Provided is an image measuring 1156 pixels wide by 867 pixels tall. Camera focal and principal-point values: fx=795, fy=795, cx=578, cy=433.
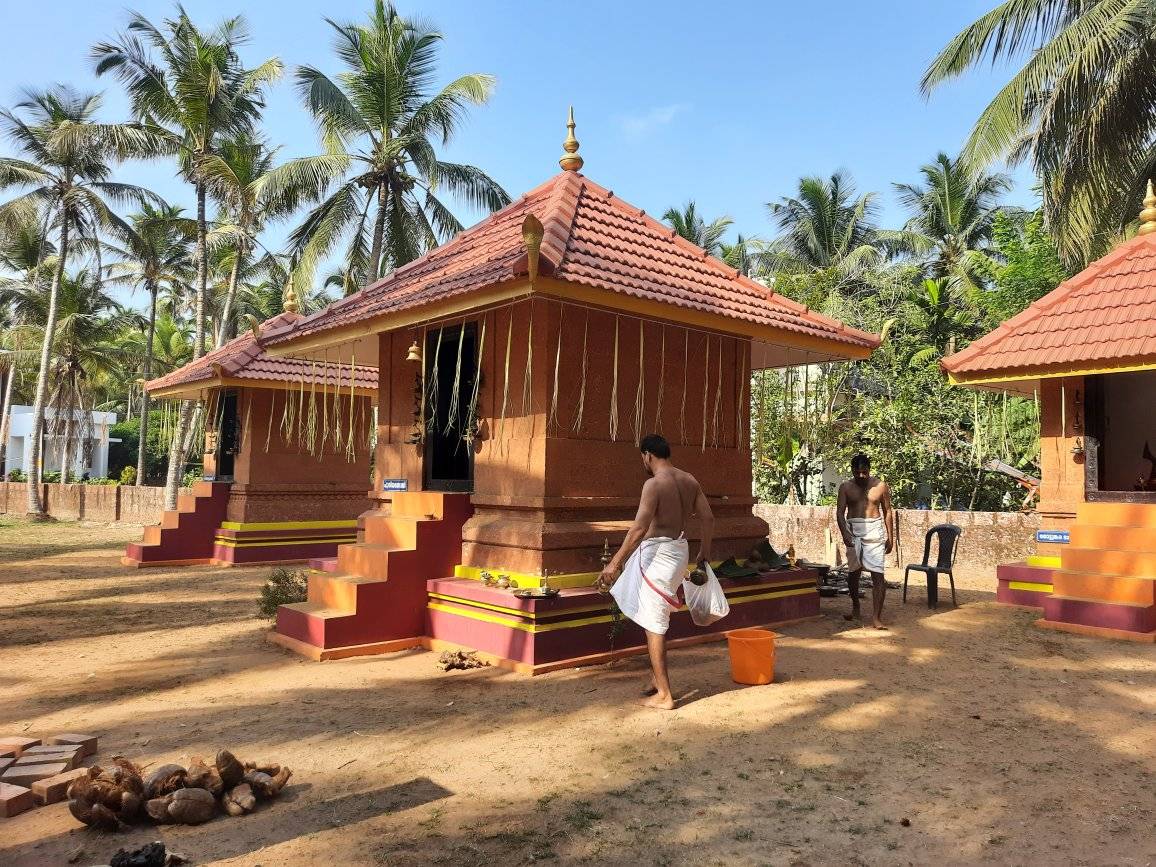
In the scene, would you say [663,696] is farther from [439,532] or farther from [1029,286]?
[1029,286]

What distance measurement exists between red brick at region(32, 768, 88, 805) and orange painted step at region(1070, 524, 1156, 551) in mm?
8506

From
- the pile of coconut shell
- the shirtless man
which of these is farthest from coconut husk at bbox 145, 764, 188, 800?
the shirtless man

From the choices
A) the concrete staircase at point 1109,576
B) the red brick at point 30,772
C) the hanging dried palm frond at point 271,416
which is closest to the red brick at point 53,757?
the red brick at point 30,772

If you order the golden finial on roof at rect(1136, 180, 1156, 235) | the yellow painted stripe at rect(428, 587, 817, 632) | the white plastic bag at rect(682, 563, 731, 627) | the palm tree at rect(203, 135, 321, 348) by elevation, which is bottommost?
the yellow painted stripe at rect(428, 587, 817, 632)

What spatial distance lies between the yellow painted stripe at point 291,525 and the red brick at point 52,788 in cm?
976

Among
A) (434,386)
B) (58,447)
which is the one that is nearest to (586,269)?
(434,386)

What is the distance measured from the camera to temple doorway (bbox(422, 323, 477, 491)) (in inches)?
307

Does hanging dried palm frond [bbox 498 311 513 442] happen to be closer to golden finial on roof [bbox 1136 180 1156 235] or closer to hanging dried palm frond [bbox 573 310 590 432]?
hanging dried palm frond [bbox 573 310 590 432]

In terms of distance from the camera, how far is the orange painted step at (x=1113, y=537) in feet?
24.7

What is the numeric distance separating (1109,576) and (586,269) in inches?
224

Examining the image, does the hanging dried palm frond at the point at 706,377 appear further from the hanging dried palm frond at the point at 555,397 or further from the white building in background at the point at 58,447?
the white building in background at the point at 58,447

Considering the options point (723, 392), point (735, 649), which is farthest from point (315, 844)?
point (723, 392)

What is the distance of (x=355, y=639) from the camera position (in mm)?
6629

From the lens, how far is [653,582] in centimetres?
508
